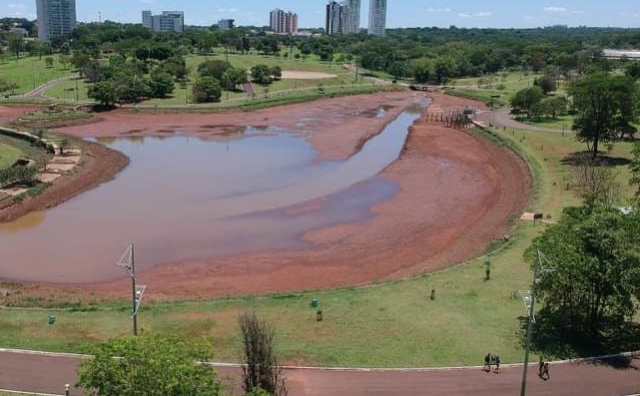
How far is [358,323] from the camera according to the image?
32500 mm

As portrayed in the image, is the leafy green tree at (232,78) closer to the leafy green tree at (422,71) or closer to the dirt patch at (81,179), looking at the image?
the dirt patch at (81,179)

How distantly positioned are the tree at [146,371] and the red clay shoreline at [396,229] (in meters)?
19.6

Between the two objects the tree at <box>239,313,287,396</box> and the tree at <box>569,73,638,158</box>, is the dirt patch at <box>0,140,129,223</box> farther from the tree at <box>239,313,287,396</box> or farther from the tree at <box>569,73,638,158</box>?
the tree at <box>569,73,638,158</box>

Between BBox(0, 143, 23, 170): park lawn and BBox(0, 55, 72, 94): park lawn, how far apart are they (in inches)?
2026

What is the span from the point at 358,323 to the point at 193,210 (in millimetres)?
27540

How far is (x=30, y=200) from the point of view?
5772cm

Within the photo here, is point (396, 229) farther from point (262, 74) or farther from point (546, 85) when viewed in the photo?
point (262, 74)

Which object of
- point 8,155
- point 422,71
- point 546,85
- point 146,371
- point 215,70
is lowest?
point 8,155

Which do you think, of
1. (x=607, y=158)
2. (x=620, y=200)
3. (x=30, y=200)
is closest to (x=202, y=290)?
(x=30, y=200)

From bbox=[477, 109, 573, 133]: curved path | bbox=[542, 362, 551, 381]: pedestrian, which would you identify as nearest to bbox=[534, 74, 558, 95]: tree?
bbox=[477, 109, 573, 133]: curved path

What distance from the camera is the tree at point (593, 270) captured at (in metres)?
28.2

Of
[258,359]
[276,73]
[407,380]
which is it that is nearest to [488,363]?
[407,380]

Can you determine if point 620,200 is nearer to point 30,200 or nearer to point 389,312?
point 389,312

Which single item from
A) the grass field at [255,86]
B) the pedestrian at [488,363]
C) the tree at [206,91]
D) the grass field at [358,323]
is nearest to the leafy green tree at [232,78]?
the grass field at [255,86]
